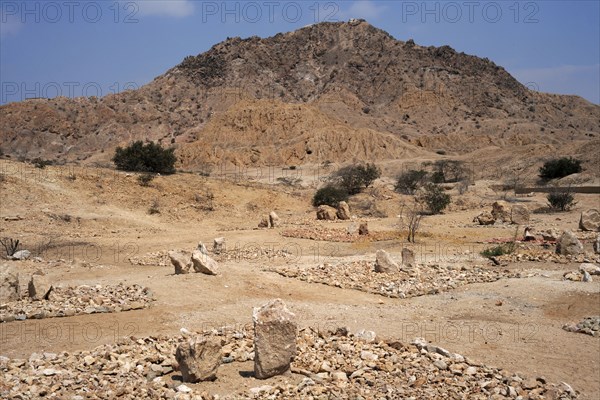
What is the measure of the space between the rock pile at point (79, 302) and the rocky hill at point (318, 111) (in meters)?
36.0

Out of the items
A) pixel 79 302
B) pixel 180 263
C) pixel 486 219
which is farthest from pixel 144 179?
pixel 79 302

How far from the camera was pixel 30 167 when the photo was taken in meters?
24.4

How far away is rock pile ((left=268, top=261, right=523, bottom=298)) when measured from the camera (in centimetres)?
1120

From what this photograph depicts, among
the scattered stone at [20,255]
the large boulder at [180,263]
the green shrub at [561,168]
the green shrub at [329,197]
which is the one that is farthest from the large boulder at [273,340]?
the green shrub at [561,168]

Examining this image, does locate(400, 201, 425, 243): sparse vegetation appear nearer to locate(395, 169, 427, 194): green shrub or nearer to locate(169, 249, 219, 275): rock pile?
locate(395, 169, 427, 194): green shrub

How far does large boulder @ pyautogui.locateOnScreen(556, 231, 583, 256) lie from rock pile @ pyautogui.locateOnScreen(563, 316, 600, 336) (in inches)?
211

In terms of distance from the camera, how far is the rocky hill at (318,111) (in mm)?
53969

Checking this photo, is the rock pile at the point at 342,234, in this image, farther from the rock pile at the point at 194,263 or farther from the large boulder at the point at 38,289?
the large boulder at the point at 38,289

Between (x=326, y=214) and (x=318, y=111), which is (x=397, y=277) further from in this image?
(x=318, y=111)

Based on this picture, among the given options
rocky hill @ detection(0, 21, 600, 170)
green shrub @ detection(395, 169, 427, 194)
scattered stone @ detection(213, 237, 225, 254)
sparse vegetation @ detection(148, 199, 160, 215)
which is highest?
rocky hill @ detection(0, 21, 600, 170)

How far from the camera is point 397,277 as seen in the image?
470 inches

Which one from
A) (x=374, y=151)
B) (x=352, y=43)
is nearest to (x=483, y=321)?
(x=374, y=151)

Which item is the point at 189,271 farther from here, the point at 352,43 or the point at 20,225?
the point at 352,43

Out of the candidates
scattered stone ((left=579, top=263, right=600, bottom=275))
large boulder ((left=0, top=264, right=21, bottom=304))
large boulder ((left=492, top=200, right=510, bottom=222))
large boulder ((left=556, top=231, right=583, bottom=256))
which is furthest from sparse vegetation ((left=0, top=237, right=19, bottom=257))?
large boulder ((left=492, top=200, right=510, bottom=222))
